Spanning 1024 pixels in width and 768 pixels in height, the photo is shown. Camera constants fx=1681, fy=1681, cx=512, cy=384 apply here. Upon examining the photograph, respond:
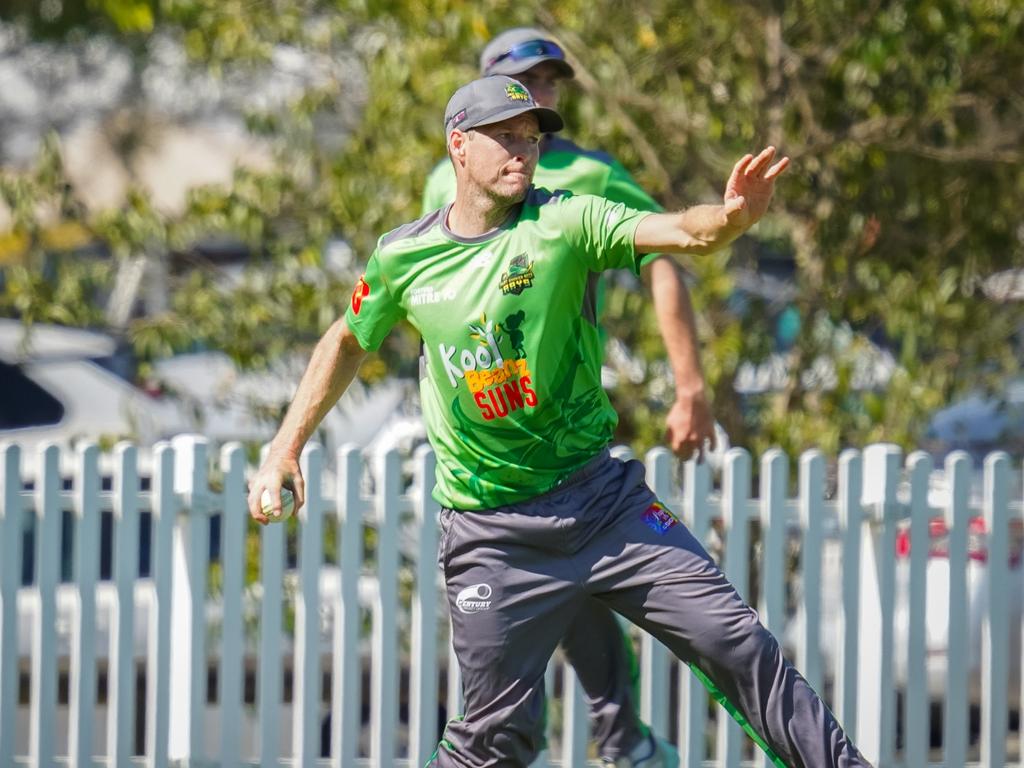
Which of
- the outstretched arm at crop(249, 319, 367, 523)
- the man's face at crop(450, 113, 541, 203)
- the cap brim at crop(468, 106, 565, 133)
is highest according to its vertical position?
the cap brim at crop(468, 106, 565, 133)

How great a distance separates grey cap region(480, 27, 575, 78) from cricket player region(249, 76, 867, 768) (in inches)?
33.2

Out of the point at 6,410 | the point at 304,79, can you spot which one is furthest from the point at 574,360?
the point at 6,410

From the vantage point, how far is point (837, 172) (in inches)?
251

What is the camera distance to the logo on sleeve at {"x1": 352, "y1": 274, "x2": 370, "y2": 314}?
13.4ft

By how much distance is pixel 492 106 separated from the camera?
3771mm

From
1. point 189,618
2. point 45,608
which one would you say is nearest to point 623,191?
point 189,618

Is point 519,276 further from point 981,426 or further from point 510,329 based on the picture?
point 981,426

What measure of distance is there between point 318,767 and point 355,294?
2.19 metres

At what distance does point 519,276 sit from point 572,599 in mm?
772

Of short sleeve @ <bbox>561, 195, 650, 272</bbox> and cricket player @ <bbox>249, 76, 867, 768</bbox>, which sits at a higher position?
short sleeve @ <bbox>561, 195, 650, 272</bbox>

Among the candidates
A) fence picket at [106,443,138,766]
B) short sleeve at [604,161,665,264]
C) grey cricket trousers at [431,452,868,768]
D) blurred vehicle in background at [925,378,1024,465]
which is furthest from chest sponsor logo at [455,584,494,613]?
blurred vehicle in background at [925,378,1024,465]

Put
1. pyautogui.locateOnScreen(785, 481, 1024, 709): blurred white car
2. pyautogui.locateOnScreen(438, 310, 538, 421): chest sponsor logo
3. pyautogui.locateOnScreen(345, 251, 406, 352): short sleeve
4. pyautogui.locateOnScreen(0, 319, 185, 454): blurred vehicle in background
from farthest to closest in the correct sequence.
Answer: pyautogui.locateOnScreen(0, 319, 185, 454): blurred vehicle in background → pyautogui.locateOnScreen(785, 481, 1024, 709): blurred white car → pyautogui.locateOnScreen(345, 251, 406, 352): short sleeve → pyautogui.locateOnScreen(438, 310, 538, 421): chest sponsor logo

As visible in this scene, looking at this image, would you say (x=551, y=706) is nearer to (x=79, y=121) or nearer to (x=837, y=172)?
(x=837, y=172)

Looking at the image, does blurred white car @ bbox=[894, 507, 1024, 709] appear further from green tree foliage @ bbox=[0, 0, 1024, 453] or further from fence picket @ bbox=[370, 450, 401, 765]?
fence picket @ bbox=[370, 450, 401, 765]
